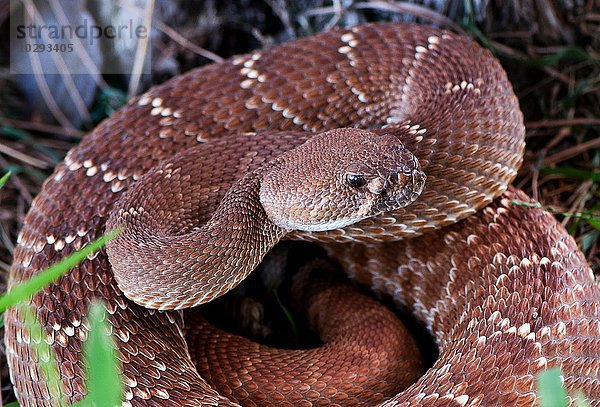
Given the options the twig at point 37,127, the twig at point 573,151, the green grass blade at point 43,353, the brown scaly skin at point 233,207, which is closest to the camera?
the green grass blade at point 43,353

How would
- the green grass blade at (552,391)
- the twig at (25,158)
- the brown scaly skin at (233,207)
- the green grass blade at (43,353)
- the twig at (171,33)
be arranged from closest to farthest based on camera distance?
the green grass blade at (552,391) → the green grass blade at (43,353) → the brown scaly skin at (233,207) → the twig at (25,158) → the twig at (171,33)

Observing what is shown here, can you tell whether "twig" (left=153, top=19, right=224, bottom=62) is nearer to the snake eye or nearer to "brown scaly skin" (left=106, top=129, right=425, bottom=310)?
"brown scaly skin" (left=106, top=129, right=425, bottom=310)

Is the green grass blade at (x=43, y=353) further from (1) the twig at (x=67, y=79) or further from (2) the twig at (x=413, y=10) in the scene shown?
(2) the twig at (x=413, y=10)

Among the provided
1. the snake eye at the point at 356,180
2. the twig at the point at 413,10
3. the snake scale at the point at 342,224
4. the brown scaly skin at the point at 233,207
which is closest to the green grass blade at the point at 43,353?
the snake scale at the point at 342,224

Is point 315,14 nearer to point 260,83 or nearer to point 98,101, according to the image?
point 260,83

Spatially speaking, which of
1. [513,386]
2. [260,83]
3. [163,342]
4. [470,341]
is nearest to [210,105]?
[260,83]

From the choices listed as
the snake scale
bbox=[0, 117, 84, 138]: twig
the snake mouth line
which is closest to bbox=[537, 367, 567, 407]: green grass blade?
the snake scale

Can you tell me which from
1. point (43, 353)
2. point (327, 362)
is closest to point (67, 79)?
point (43, 353)
